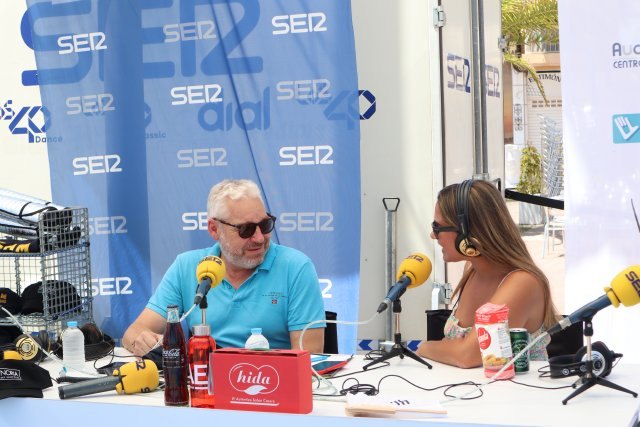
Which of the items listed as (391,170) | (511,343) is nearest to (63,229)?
(391,170)

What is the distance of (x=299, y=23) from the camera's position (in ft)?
14.4

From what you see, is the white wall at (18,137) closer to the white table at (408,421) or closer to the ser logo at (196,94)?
the ser logo at (196,94)

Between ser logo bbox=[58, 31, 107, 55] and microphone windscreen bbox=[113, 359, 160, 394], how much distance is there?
2.63 metres

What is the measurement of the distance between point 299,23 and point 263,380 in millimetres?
2551

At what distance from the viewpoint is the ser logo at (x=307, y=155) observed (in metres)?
4.37

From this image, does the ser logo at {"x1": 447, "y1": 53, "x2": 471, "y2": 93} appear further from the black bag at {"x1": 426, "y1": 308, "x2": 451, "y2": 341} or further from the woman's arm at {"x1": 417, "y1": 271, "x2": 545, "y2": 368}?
the woman's arm at {"x1": 417, "y1": 271, "x2": 545, "y2": 368}

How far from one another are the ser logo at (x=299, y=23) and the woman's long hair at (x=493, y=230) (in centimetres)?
162

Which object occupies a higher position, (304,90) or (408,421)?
(304,90)

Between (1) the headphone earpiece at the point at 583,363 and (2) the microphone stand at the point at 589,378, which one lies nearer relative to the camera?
(2) the microphone stand at the point at 589,378

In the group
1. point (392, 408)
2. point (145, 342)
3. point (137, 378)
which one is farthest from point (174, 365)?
point (145, 342)

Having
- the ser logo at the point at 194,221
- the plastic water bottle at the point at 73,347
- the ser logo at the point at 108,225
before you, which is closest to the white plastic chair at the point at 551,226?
the ser logo at the point at 194,221

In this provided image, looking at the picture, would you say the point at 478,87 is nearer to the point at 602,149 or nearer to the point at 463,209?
the point at 602,149

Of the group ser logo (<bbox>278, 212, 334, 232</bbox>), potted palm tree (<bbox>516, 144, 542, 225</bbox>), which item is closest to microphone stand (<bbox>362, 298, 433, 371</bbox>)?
ser logo (<bbox>278, 212, 334, 232</bbox>)

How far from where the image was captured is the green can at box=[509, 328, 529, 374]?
8.56ft
